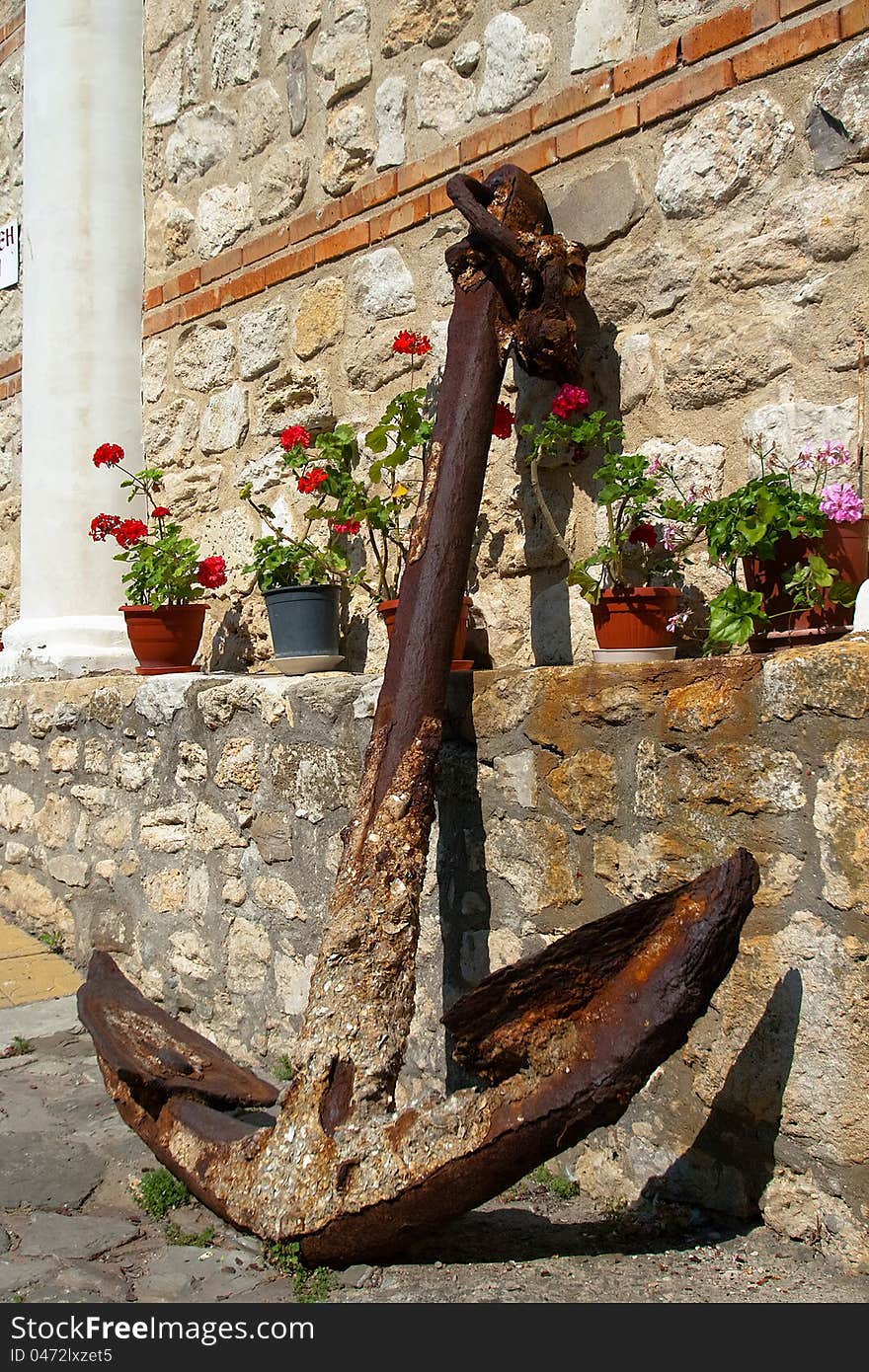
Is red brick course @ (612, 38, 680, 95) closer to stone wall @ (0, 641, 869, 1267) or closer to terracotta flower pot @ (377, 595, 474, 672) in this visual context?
terracotta flower pot @ (377, 595, 474, 672)

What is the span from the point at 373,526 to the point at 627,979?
2234 millimetres

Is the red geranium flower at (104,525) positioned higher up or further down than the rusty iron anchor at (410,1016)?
higher up

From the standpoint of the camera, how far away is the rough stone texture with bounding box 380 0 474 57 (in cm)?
363

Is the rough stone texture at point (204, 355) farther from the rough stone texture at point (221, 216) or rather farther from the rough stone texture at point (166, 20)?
the rough stone texture at point (166, 20)

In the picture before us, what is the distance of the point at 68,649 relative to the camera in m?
4.76

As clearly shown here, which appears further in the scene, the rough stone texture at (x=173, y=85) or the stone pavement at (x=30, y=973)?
the rough stone texture at (x=173, y=85)

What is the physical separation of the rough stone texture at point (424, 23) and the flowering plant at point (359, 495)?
92cm

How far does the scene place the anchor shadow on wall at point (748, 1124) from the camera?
2.18m

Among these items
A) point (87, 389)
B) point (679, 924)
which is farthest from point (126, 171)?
point (679, 924)

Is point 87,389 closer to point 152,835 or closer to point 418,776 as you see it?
point 152,835

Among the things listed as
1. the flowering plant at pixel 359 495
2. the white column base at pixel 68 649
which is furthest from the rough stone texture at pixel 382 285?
the white column base at pixel 68 649

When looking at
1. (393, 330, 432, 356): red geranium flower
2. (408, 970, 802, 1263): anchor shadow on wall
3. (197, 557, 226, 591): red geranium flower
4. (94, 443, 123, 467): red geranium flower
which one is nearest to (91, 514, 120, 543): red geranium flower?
(94, 443, 123, 467): red geranium flower

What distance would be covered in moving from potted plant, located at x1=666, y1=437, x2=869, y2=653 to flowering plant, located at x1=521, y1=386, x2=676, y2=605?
1.11 ft

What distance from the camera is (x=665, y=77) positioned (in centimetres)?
304
